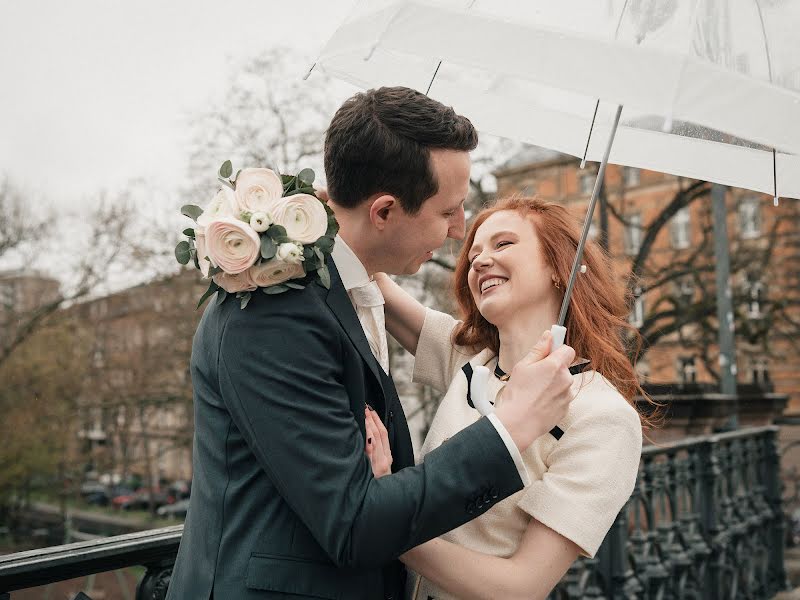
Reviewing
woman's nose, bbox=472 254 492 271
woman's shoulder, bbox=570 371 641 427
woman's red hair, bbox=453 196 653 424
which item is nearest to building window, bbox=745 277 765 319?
woman's red hair, bbox=453 196 653 424

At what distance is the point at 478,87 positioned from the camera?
2854mm

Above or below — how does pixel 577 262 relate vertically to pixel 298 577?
above

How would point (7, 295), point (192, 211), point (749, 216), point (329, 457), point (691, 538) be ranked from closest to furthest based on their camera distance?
1. point (329, 457)
2. point (192, 211)
3. point (691, 538)
4. point (7, 295)
5. point (749, 216)

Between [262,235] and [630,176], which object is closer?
[262,235]

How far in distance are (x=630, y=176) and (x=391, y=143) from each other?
22334 millimetres

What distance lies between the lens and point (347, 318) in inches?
76.2

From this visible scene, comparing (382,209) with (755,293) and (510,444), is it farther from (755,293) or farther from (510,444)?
(755,293)

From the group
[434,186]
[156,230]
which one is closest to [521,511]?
[434,186]

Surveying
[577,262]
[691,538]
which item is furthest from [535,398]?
[691,538]

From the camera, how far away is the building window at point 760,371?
24.6m

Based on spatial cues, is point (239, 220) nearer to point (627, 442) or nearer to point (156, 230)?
point (627, 442)

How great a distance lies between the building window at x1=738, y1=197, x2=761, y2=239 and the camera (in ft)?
72.3

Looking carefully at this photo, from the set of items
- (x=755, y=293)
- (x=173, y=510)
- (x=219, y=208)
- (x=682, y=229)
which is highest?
(x=682, y=229)

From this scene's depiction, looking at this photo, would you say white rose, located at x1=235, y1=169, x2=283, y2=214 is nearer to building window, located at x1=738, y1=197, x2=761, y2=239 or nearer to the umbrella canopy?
the umbrella canopy
